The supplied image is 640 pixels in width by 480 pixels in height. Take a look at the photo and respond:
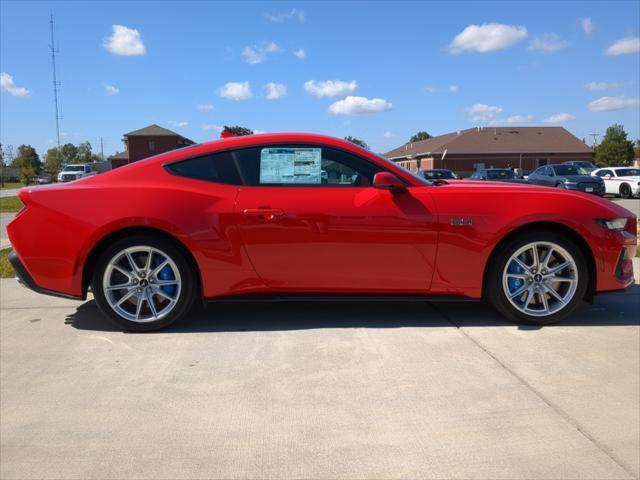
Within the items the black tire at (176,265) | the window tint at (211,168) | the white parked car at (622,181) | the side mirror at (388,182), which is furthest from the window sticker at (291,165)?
the white parked car at (622,181)

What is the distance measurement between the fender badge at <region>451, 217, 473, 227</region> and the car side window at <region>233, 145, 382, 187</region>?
0.71 meters

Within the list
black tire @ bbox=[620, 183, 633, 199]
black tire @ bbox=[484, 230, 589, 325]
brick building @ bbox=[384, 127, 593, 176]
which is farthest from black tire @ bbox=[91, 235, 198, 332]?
brick building @ bbox=[384, 127, 593, 176]

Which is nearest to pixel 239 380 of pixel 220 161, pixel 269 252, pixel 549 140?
pixel 269 252

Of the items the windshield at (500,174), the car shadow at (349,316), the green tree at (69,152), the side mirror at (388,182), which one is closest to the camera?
the side mirror at (388,182)

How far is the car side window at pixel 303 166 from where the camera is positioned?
4.11m

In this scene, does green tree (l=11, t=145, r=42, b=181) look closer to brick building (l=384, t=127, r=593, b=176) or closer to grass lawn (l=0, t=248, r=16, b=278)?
brick building (l=384, t=127, r=593, b=176)

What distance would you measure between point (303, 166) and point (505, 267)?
178 centimetres

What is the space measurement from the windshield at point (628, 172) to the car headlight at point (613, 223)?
23406mm

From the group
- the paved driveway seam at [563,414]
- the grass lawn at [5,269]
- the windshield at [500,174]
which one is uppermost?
the windshield at [500,174]

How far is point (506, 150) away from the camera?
59.8 metres

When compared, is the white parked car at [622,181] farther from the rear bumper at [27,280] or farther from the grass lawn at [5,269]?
the rear bumper at [27,280]

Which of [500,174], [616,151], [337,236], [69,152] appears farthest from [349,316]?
[69,152]

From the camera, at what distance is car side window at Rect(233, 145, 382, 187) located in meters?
4.11

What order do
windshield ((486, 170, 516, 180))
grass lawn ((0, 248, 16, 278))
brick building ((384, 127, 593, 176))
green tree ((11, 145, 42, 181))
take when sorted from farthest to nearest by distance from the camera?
green tree ((11, 145, 42, 181)), brick building ((384, 127, 593, 176)), windshield ((486, 170, 516, 180)), grass lawn ((0, 248, 16, 278))
